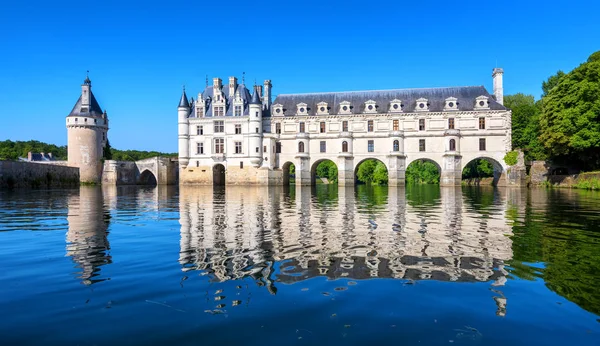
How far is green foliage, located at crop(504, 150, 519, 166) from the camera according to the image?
48.2 metres

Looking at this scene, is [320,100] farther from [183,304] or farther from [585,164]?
[183,304]

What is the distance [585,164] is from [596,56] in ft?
35.2

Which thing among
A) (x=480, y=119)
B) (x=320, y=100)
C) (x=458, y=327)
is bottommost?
(x=458, y=327)

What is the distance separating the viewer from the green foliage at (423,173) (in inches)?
3154

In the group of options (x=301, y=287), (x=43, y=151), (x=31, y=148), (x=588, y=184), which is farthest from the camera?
(x=43, y=151)

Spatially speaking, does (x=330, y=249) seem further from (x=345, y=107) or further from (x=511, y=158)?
(x=345, y=107)

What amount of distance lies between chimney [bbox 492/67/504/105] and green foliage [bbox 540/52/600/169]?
9542mm

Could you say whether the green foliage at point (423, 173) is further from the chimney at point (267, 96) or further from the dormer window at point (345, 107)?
the chimney at point (267, 96)

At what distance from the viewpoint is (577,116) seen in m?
38.4

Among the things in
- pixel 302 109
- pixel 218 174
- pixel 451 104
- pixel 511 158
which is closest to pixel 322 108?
pixel 302 109

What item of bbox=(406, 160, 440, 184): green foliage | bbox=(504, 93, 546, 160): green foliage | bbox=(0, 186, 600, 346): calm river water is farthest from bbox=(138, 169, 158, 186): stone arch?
bbox=(0, 186, 600, 346): calm river water

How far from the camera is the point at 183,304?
5070 mm

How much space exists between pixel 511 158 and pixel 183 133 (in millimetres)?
41606

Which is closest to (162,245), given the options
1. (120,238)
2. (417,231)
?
(120,238)
